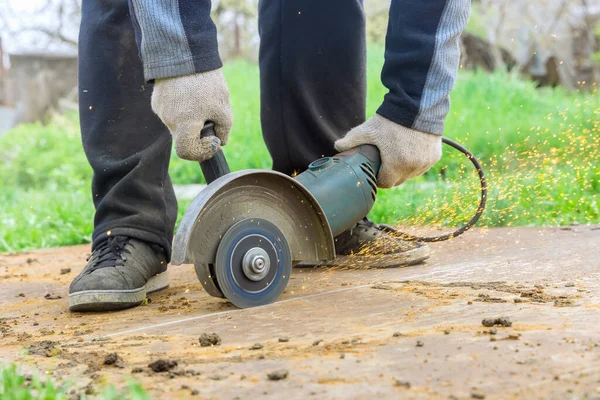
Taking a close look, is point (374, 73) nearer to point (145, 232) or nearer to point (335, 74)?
point (335, 74)

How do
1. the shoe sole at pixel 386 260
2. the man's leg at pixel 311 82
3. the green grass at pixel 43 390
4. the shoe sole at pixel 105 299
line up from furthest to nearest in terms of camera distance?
the man's leg at pixel 311 82 → the shoe sole at pixel 386 260 → the shoe sole at pixel 105 299 → the green grass at pixel 43 390

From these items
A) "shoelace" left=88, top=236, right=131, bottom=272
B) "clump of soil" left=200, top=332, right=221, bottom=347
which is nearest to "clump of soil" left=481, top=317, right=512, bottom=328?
"clump of soil" left=200, top=332, right=221, bottom=347

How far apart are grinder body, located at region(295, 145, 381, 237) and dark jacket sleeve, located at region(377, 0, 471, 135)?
0.52ft

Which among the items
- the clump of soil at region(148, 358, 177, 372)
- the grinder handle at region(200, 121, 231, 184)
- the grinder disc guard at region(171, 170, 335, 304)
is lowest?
the clump of soil at region(148, 358, 177, 372)

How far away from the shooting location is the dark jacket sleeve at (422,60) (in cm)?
233

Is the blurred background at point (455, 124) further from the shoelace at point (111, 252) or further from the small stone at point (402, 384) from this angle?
the small stone at point (402, 384)

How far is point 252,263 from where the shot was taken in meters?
2.07

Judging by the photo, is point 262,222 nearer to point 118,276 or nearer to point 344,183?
point 344,183

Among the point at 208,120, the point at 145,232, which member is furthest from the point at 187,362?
the point at 145,232

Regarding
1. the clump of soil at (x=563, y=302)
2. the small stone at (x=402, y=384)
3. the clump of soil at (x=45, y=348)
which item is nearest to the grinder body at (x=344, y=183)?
the clump of soil at (x=563, y=302)

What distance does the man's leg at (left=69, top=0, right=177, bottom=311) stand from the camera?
2.48 m

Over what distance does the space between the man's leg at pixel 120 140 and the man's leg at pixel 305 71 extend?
52 cm

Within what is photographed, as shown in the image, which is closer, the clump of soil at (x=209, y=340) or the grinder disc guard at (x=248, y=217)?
the clump of soil at (x=209, y=340)

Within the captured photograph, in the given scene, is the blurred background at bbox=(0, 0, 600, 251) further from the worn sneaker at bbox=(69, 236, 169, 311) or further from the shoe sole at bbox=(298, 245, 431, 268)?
the worn sneaker at bbox=(69, 236, 169, 311)
